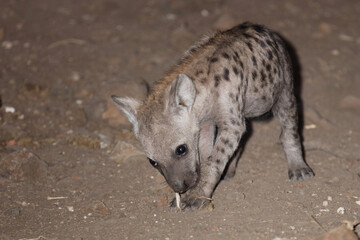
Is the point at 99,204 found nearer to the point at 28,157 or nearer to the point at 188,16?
the point at 28,157

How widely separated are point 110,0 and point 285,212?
584cm

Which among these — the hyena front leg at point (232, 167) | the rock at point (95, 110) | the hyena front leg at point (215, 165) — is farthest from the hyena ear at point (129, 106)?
the rock at point (95, 110)

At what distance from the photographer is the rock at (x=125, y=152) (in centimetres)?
536

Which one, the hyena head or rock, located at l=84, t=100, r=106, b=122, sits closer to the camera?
the hyena head

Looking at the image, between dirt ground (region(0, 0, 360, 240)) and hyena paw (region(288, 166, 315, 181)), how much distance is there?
6 cm

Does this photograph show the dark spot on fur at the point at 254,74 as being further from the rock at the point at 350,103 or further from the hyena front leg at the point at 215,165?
the rock at the point at 350,103

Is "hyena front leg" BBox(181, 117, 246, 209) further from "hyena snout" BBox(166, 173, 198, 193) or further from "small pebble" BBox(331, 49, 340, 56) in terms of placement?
"small pebble" BBox(331, 49, 340, 56)

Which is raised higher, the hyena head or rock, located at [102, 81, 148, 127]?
the hyena head

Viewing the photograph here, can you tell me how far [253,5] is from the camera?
8.72 m

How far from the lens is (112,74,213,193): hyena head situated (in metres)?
4.29

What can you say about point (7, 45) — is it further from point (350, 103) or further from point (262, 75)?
point (350, 103)

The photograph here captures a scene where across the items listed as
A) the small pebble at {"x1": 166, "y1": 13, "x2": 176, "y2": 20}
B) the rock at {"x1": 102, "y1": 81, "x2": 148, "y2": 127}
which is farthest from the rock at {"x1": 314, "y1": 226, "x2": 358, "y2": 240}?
the small pebble at {"x1": 166, "y1": 13, "x2": 176, "y2": 20}

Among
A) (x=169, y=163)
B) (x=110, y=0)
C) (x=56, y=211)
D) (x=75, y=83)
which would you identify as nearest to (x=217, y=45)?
(x=169, y=163)

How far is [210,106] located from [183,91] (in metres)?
0.38
